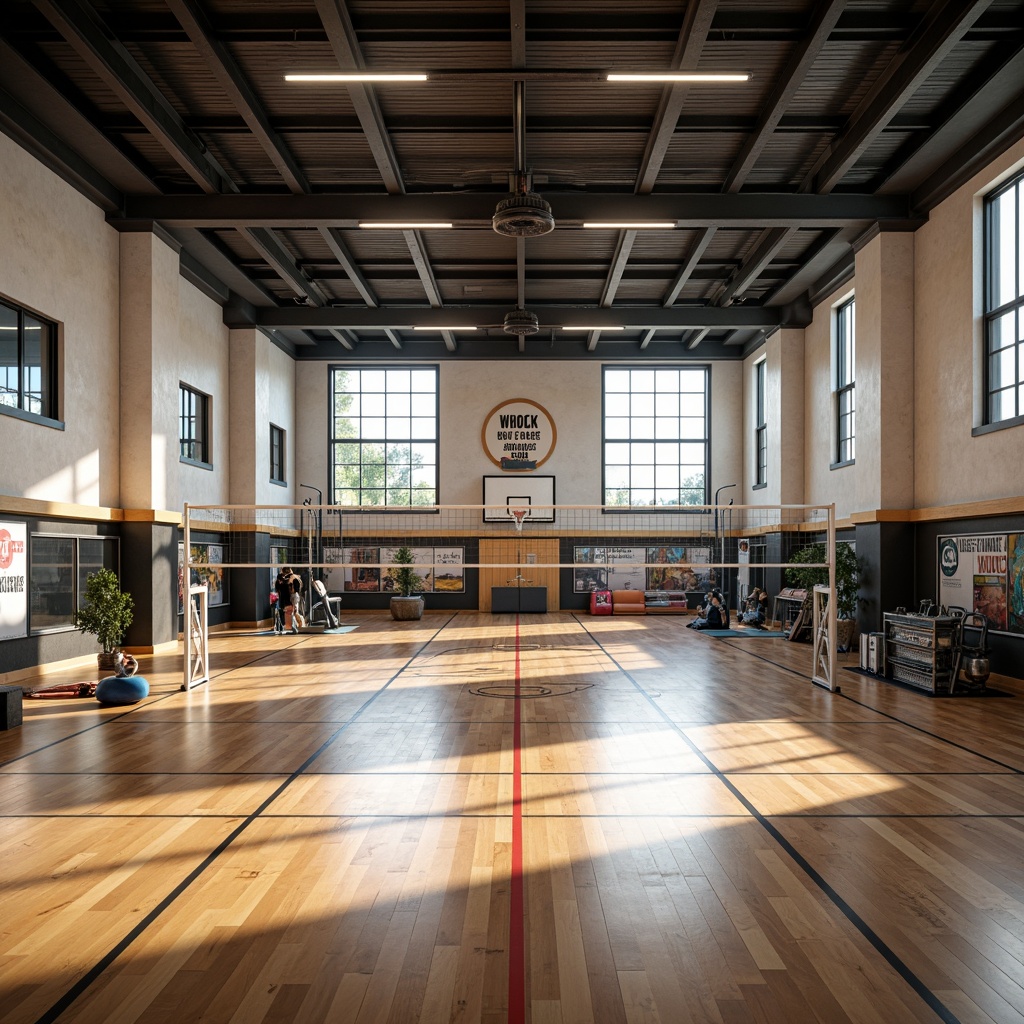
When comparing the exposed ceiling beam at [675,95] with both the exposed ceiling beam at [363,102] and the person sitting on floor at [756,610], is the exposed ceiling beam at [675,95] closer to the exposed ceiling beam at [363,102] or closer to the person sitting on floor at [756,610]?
the exposed ceiling beam at [363,102]

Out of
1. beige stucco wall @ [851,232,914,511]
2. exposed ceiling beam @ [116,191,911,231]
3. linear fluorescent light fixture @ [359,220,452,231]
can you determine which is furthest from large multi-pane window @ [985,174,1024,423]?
linear fluorescent light fixture @ [359,220,452,231]

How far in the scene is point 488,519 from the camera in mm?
22734

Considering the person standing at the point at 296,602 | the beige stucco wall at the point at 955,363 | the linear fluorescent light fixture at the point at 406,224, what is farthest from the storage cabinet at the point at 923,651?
the person standing at the point at 296,602

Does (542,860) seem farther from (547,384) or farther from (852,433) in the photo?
(547,384)

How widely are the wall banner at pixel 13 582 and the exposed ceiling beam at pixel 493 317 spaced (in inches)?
361

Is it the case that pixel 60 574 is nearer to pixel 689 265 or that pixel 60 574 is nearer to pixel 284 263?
pixel 284 263

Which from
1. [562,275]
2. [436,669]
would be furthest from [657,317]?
[436,669]

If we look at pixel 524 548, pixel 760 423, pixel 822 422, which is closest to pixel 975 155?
pixel 822 422

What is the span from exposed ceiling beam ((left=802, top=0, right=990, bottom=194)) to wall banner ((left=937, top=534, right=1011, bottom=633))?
201 inches

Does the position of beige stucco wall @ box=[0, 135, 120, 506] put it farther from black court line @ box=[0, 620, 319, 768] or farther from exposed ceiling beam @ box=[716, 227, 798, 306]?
exposed ceiling beam @ box=[716, 227, 798, 306]

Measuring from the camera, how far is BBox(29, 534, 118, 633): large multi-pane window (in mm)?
11195

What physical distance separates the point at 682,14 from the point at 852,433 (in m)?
9.39

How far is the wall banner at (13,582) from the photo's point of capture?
34.2 feet

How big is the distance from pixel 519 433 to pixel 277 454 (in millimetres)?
Answer: 6112
